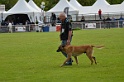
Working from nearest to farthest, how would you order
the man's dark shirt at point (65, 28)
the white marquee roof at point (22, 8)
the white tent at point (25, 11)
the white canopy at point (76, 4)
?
the man's dark shirt at point (65, 28) → the white tent at point (25, 11) → the white marquee roof at point (22, 8) → the white canopy at point (76, 4)

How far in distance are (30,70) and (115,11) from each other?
47768mm

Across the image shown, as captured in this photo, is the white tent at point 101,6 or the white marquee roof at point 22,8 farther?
the white tent at point 101,6

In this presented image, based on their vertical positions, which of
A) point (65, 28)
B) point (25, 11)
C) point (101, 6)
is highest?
point (101, 6)

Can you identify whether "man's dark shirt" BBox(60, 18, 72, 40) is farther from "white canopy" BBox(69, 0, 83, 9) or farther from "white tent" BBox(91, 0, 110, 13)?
"white canopy" BBox(69, 0, 83, 9)

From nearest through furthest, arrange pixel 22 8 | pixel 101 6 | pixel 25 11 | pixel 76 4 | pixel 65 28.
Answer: pixel 65 28, pixel 25 11, pixel 22 8, pixel 101 6, pixel 76 4

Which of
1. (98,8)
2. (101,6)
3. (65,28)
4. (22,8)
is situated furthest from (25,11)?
(65,28)

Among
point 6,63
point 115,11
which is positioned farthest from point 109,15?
point 6,63

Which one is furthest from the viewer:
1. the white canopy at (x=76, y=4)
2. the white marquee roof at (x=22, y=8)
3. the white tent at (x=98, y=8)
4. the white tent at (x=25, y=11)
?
the white canopy at (x=76, y=4)

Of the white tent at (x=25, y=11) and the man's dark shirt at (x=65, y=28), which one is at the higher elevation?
the white tent at (x=25, y=11)

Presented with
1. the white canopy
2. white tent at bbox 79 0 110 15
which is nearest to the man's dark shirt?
white tent at bbox 79 0 110 15

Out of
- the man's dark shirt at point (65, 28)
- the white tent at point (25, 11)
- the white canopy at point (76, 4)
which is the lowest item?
the man's dark shirt at point (65, 28)

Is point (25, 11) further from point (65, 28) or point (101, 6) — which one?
point (65, 28)

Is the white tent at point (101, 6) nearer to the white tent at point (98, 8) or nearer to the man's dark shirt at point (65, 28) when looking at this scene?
the white tent at point (98, 8)

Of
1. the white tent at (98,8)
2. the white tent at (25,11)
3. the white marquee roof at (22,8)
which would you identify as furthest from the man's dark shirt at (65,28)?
the white tent at (98,8)
